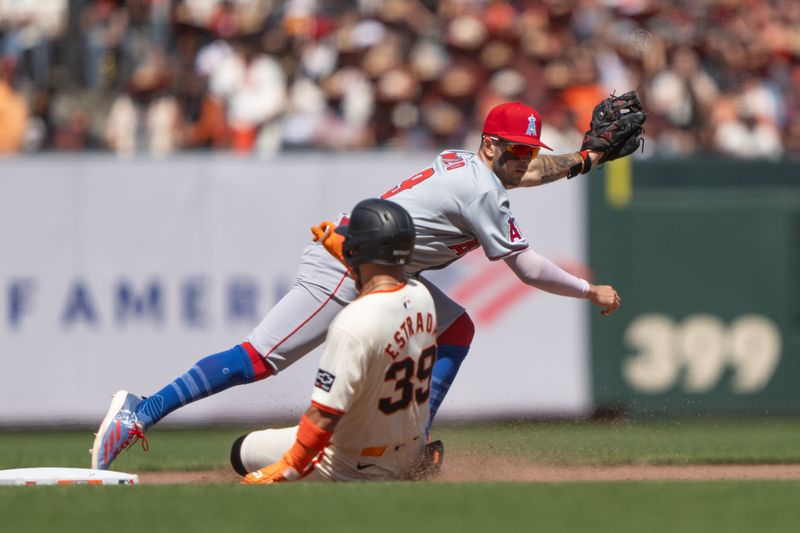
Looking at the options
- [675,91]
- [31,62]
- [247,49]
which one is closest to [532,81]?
[675,91]

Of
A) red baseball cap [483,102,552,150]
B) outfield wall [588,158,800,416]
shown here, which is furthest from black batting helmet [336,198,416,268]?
outfield wall [588,158,800,416]

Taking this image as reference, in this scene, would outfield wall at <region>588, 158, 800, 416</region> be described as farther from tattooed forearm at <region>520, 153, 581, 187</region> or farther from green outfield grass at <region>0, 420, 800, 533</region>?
green outfield grass at <region>0, 420, 800, 533</region>

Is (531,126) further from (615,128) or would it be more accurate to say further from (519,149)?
(615,128)

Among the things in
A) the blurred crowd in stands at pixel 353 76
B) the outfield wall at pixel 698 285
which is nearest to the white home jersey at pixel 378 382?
the outfield wall at pixel 698 285

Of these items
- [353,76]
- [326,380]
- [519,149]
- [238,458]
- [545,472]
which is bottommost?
[545,472]

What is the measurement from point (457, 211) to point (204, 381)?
4.84 feet

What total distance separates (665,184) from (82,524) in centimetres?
740

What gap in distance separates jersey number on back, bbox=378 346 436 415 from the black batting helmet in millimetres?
419

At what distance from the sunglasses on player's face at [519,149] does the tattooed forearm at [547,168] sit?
0.23 meters

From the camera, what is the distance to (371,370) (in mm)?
5305

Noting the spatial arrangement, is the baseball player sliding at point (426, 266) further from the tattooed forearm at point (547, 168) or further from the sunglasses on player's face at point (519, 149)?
the tattooed forearm at point (547, 168)

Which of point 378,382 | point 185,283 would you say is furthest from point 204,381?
point 185,283

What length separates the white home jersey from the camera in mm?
5203

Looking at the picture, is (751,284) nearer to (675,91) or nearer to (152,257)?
(675,91)
